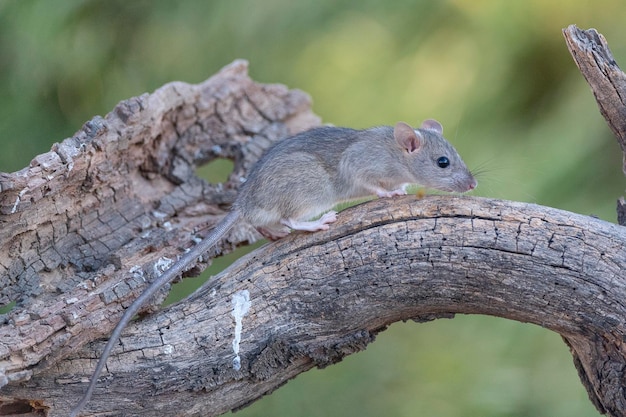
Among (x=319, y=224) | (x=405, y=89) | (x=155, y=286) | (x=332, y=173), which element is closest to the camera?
(x=155, y=286)

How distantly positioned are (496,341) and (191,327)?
2.40 m

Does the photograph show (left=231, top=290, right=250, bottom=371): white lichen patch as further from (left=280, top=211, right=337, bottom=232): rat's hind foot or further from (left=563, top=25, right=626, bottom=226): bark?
(left=563, top=25, right=626, bottom=226): bark

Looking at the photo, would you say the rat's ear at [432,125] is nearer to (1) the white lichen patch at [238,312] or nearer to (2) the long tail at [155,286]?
(2) the long tail at [155,286]

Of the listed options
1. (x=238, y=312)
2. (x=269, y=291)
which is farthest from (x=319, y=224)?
(x=238, y=312)

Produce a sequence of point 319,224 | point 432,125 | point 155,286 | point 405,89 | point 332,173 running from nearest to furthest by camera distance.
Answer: point 155,286, point 319,224, point 332,173, point 432,125, point 405,89

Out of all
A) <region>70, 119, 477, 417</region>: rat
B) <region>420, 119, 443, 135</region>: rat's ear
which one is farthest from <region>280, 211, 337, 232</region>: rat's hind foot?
<region>420, 119, 443, 135</region>: rat's ear

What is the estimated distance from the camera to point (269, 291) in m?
3.17

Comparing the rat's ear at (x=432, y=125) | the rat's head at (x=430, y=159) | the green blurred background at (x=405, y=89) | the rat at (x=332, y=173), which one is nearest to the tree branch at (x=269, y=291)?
the rat at (x=332, y=173)

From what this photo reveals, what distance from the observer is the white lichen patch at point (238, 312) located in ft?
10.2

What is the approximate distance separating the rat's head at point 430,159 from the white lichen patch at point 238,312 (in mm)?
1016

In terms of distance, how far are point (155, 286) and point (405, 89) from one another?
9.01ft

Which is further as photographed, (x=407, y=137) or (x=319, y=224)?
(x=407, y=137)

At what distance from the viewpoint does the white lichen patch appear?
3.12 metres

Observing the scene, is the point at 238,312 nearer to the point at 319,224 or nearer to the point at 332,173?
the point at 319,224
